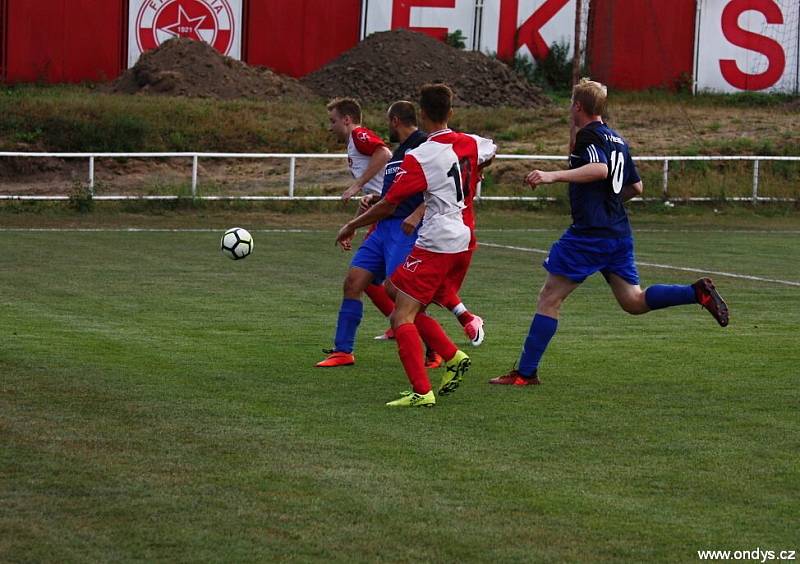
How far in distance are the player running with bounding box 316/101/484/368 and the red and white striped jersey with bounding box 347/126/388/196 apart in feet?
1.63

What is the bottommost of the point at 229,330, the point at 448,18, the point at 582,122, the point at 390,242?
the point at 229,330

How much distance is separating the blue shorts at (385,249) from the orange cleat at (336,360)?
62 cm

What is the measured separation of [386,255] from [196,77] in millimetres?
26567

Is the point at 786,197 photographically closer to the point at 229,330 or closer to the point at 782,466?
the point at 229,330

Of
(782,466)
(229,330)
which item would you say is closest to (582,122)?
(782,466)

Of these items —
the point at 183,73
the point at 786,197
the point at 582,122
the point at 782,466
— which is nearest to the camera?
the point at 782,466

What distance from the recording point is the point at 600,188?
8.93 m

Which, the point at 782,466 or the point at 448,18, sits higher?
the point at 448,18

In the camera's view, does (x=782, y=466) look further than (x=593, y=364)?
No

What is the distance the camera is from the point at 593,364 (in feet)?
32.7

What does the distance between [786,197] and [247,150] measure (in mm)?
11918

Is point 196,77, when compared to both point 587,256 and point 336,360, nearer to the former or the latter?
point 336,360

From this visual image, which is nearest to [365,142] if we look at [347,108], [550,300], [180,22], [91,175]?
[347,108]

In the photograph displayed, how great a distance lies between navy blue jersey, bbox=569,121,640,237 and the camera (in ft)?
28.9
